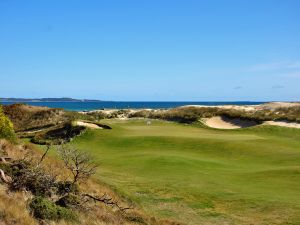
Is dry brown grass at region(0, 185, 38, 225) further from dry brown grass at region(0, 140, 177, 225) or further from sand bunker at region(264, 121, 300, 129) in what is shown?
sand bunker at region(264, 121, 300, 129)

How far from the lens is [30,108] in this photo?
68.9 meters

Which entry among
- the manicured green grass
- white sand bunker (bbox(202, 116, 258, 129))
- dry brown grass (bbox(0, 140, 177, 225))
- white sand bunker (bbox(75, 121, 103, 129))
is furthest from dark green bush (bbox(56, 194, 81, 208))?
white sand bunker (bbox(202, 116, 258, 129))

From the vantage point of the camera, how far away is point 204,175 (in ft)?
80.6

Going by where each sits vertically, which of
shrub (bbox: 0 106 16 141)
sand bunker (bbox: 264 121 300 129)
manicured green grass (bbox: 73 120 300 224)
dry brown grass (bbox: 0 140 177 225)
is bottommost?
manicured green grass (bbox: 73 120 300 224)

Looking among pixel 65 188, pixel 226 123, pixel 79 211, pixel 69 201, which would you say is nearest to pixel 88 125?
pixel 226 123

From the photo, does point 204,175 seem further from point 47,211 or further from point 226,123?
point 226,123

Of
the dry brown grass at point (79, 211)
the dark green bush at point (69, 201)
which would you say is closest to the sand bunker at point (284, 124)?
the dry brown grass at point (79, 211)

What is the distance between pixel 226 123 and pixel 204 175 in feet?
106

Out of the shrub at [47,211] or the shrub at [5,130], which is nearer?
the shrub at [47,211]

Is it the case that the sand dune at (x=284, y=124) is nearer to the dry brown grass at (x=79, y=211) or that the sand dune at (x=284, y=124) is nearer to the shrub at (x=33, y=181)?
the dry brown grass at (x=79, y=211)

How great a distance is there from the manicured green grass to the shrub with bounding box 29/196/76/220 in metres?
5.74

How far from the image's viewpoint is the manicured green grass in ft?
58.9

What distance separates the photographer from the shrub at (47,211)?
11938 mm

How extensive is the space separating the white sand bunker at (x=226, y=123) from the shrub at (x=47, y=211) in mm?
42578
